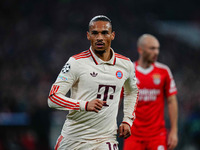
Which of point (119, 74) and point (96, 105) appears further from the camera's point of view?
point (119, 74)

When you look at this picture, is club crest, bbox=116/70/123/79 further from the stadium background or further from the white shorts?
the stadium background

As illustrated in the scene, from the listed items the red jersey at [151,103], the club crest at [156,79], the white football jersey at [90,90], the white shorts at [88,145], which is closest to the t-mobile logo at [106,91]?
the white football jersey at [90,90]

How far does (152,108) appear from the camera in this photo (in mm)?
5371

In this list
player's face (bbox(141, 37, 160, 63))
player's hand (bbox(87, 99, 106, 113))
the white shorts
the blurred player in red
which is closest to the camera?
player's hand (bbox(87, 99, 106, 113))

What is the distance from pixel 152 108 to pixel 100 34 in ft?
7.17

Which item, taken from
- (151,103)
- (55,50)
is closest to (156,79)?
(151,103)

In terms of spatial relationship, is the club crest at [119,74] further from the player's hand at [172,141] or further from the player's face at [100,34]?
the player's hand at [172,141]

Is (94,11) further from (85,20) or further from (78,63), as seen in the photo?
(78,63)

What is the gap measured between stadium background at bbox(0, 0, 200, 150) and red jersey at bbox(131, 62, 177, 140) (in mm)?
4601

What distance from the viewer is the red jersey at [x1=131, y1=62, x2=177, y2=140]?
5.32 meters

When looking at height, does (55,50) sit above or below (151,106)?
above

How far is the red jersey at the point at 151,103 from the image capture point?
17.5 ft

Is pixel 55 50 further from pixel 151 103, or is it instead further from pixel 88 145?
pixel 88 145

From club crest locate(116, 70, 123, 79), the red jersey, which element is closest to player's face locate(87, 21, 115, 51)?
club crest locate(116, 70, 123, 79)
